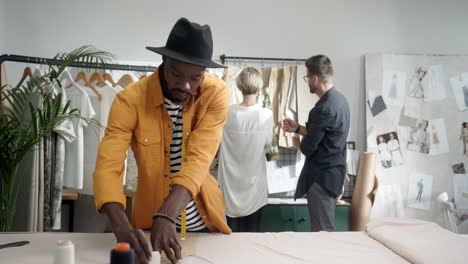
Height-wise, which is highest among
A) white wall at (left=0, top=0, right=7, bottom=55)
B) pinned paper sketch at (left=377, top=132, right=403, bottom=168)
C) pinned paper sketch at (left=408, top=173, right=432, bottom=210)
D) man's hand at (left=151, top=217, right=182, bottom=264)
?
white wall at (left=0, top=0, right=7, bottom=55)

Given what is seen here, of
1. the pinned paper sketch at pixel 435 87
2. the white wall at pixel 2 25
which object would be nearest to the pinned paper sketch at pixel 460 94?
the pinned paper sketch at pixel 435 87

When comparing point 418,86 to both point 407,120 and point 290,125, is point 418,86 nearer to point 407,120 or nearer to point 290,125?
point 407,120

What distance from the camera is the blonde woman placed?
297cm

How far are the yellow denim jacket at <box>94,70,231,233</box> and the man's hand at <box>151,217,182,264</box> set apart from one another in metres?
0.17

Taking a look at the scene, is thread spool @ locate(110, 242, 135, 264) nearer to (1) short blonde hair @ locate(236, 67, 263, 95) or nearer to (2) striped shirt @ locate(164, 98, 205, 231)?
(2) striped shirt @ locate(164, 98, 205, 231)

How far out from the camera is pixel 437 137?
12.1ft

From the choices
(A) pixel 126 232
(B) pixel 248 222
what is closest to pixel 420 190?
(B) pixel 248 222

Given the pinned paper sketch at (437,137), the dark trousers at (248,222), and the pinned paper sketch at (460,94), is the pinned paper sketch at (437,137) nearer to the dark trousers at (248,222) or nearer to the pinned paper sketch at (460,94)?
the pinned paper sketch at (460,94)

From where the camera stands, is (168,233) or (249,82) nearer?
(168,233)

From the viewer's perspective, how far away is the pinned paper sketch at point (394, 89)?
3676 millimetres

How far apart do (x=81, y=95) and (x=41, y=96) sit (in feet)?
1.01

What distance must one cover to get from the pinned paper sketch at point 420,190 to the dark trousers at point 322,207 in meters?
1.48

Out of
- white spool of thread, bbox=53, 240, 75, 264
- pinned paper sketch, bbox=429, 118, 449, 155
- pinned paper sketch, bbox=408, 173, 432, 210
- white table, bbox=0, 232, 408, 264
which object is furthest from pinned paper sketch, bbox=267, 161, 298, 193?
white spool of thread, bbox=53, 240, 75, 264

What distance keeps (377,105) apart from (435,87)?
59 centimetres
